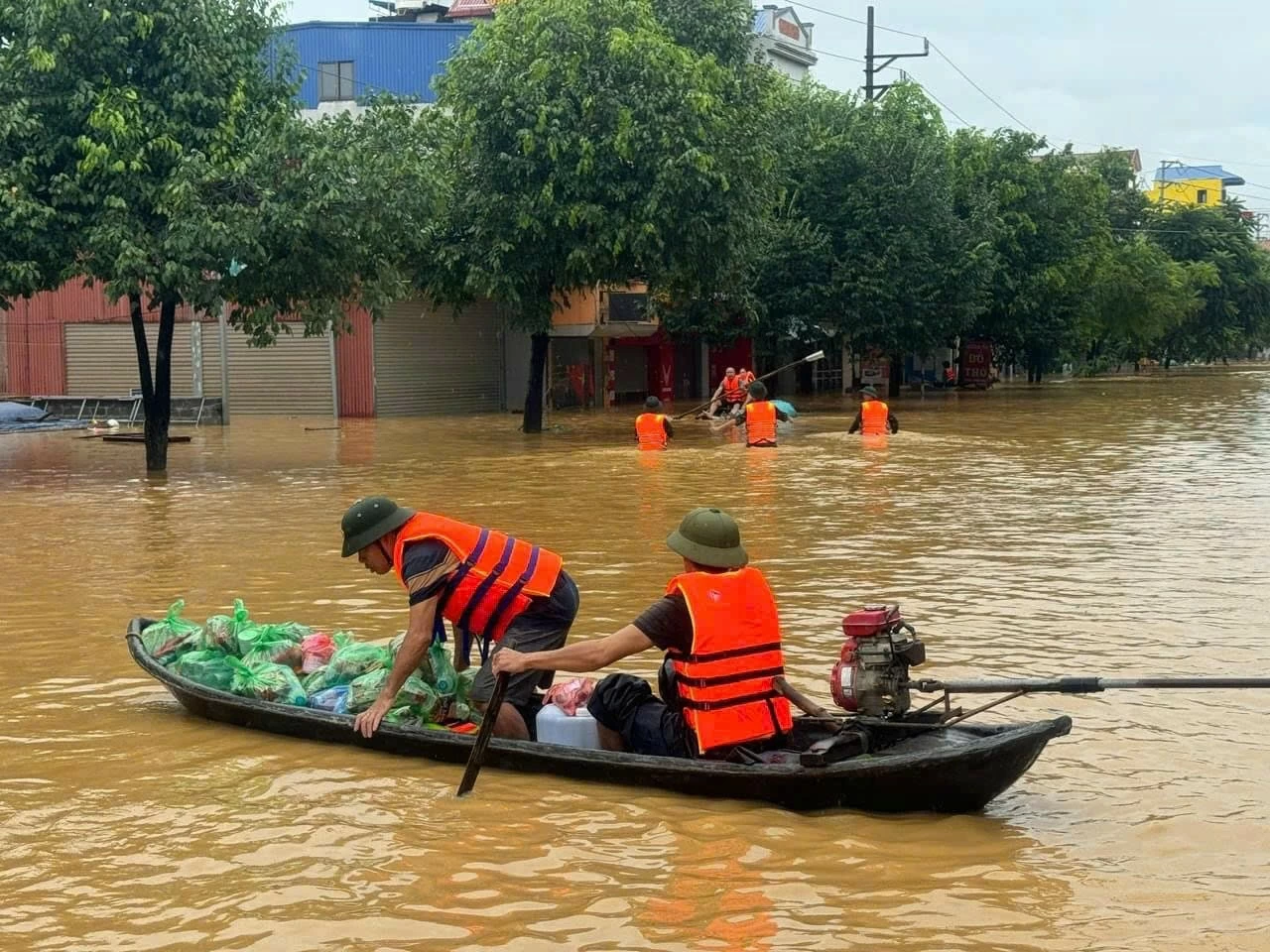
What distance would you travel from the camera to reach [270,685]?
318 inches

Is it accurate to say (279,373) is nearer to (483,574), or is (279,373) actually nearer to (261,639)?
(261,639)

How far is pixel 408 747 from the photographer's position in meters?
7.49

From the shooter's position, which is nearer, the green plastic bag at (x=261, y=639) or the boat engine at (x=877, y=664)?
the boat engine at (x=877, y=664)

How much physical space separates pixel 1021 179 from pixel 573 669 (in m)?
45.3

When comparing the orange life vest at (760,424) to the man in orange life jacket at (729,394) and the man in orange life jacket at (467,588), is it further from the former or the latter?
the man in orange life jacket at (467,588)

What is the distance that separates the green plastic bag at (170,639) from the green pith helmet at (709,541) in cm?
339

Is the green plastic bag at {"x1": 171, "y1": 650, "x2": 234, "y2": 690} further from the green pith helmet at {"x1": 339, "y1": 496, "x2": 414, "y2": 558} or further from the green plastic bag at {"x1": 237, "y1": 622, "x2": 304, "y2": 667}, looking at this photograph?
the green pith helmet at {"x1": 339, "y1": 496, "x2": 414, "y2": 558}

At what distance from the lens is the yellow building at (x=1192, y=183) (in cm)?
10907

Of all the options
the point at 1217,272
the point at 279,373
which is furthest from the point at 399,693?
the point at 1217,272

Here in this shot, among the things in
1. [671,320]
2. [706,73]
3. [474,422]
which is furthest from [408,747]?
[671,320]

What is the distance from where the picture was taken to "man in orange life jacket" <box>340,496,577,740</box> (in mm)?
7168

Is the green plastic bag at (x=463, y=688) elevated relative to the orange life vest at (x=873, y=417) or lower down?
lower down

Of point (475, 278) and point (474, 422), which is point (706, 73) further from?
point (474, 422)

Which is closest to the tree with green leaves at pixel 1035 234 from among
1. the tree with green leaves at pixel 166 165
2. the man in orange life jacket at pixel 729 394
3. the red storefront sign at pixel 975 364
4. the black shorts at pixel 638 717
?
the red storefront sign at pixel 975 364
